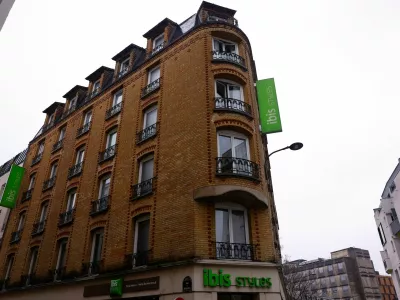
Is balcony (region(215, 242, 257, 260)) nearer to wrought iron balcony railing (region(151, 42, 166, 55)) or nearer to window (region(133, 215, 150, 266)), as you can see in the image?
window (region(133, 215, 150, 266))

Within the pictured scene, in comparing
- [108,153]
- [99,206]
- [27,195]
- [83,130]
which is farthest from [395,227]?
[27,195]

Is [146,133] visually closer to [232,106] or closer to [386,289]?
[232,106]

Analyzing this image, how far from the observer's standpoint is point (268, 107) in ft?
50.4

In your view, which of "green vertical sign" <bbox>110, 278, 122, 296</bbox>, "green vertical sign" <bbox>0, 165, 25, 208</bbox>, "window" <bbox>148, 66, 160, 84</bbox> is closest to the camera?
"green vertical sign" <bbox>110, 278, 122, 296</bbox>

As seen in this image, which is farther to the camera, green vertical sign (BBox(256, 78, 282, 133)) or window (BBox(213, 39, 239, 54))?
window (BBox(213, 39, 239, 54))

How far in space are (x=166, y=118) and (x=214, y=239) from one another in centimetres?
676

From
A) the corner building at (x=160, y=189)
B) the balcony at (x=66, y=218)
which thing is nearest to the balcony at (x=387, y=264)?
the corner building at (x=160, y=189)

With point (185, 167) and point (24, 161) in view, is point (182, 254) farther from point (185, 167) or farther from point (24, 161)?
point (24, 161)

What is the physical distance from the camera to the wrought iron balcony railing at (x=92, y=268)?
47.4 ft

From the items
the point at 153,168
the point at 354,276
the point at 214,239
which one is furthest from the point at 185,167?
the point at 354,276

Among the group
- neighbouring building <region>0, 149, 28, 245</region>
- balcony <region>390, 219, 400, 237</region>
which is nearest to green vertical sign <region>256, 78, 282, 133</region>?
neighbouring building <region>0, 149, 28, 245</region>

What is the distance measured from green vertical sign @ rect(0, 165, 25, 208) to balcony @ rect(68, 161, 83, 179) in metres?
7.23

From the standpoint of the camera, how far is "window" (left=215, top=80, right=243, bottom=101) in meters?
15.7

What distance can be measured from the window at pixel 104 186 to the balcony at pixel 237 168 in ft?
24.2
